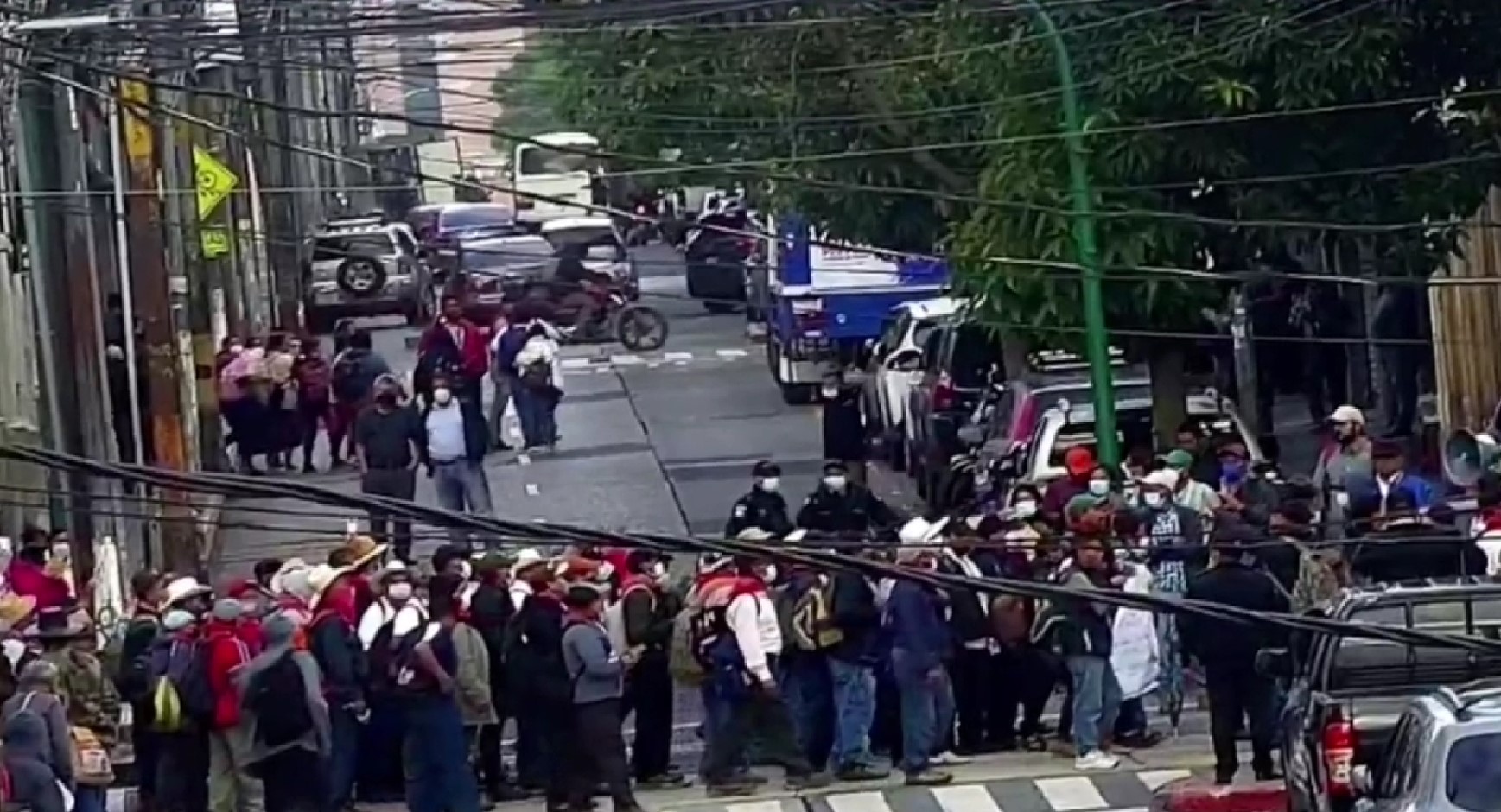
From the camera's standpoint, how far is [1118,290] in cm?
3072

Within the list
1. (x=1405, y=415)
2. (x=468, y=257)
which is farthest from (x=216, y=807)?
(x=468, y=257)

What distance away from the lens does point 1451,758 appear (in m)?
14.8

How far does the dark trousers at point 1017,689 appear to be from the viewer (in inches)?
906

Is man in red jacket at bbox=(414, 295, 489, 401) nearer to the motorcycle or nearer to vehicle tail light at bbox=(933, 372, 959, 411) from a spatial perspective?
vehicle tail light at bbox=(933, 372, 959, 411)

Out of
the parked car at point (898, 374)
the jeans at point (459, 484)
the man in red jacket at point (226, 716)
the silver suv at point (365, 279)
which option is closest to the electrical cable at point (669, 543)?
the man in red jacket at point (226, 716)

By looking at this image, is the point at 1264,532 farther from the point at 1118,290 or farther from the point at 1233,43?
the point at 1118,290

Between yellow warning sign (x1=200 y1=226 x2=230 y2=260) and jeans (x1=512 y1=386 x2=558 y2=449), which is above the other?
yellow warning sign (x1=200 y1=226 x2=230 y2=260)

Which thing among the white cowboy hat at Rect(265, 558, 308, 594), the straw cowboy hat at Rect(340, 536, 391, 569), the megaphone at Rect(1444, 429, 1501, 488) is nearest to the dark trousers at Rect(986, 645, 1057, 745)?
the straw cowboy hat at Rect(340, 536, 391, 569)

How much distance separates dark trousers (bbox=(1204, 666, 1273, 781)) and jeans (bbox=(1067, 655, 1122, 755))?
116 centimetres

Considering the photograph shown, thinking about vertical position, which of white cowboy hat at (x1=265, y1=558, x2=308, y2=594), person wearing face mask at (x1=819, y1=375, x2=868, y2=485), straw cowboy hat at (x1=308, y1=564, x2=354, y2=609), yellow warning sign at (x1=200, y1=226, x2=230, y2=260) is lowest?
person wearing face mask at (x1=819, y1=375, x2=868, y2=485)

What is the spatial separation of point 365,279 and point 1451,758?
137 ft

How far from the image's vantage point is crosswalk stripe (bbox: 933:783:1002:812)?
21.8m

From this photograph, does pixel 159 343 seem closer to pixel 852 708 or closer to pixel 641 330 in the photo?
pixel 852 708

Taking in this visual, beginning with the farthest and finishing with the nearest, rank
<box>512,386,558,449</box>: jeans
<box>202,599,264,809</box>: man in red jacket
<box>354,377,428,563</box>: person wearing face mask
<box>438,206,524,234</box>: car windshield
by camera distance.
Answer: <box>438,206,524,234</box>: car windshield, <box>512,386,558,449</box>: jeans, <box>354,377,428,563</box>: person wearing face mask, <box>202,599,264,809</box>: man in red jacket
